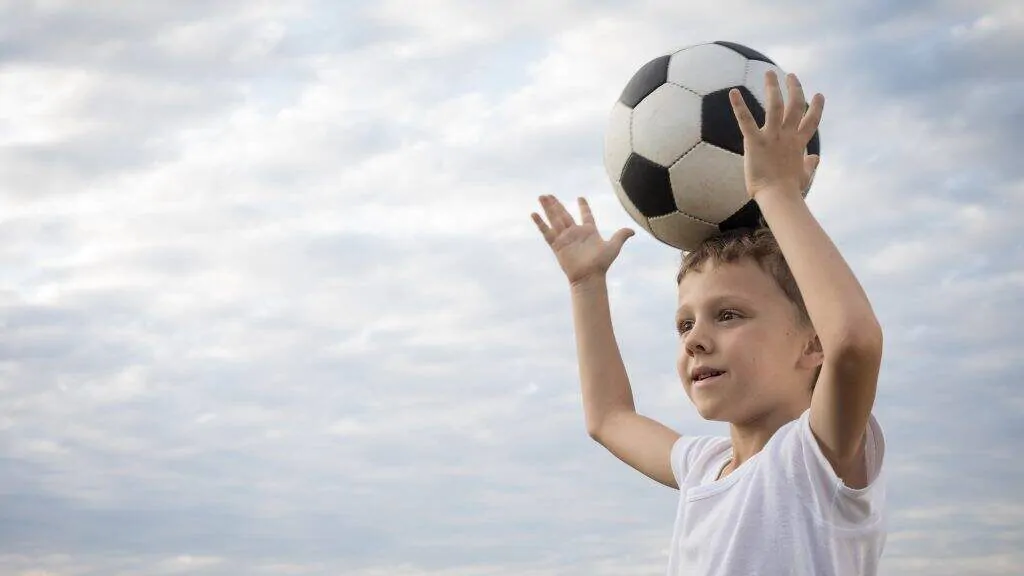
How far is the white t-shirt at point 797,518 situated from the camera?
4.43 metres

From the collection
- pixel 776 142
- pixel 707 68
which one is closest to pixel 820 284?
pixel 776 142

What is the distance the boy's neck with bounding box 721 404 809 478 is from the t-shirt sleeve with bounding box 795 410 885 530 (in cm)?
36

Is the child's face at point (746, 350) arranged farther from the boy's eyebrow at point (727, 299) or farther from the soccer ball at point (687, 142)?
the soccer ball at point (687, 142)

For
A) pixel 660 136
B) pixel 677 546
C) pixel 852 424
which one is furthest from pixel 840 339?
pixel 660 136

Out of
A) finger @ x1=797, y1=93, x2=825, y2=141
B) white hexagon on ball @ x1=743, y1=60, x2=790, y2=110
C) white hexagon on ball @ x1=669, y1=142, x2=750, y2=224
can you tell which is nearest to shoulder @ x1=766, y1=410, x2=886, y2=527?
finger @ x1=797, y1=93, x2=825, y2=141

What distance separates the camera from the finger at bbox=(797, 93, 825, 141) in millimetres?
4477

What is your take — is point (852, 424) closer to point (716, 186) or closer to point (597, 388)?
point (716, 186)

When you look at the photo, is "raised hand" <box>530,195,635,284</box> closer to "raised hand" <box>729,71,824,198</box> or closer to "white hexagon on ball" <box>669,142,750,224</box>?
"white hexagon on ball" <box>669,142,750,224</box>

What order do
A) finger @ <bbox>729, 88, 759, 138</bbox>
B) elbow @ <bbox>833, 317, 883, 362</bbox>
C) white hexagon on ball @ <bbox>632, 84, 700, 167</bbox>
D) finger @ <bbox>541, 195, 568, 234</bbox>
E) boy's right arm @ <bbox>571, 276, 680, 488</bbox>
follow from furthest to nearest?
finger @ <bbox>541, 195, 568, 234</bbox> < boy's right arm @ <bbox>571, 276, 680, 488</bbox> < white hexagon on ball @ <bbox>632, 84, 700, 167</bbox> < finger @ <bbox>729, 88, 759, 138</bbox> < elbow @ <bbox>833, 317, 883, 362</bbox>

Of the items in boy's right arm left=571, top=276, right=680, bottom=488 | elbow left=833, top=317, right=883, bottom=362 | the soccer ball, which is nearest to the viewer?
elbow left=833, top=317, right=883, bottom=362

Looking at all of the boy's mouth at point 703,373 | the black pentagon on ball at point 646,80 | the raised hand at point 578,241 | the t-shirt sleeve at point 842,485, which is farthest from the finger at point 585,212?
the t-shirt sleeve at point 842,485

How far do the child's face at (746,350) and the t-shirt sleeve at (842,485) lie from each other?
14.0 inches

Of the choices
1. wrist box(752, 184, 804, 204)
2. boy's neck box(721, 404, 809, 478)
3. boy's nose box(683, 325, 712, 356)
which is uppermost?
wrist box(752, 184, 804, 204)

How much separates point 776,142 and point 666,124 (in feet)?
5.57
